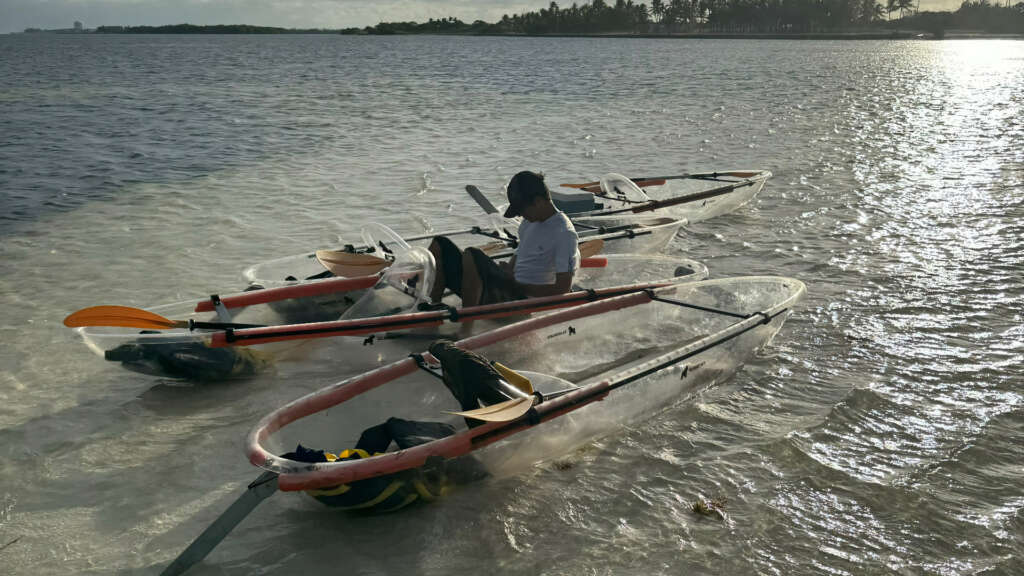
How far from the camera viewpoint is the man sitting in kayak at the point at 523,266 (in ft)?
20.7

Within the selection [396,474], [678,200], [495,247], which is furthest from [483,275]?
[678,200]

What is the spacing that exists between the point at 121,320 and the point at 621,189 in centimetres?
708

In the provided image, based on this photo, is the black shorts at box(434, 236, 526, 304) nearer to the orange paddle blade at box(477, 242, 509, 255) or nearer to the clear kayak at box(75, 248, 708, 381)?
the clear kayak at box(75, 248, 708, 381)

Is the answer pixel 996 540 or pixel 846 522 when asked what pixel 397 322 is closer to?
pixel 846 522

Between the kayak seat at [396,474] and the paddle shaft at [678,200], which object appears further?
the paddle shaft at [678,200]

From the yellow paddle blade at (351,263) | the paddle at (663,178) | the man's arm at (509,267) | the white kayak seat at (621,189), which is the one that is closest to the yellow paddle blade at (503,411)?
the man's arm at (509,267)

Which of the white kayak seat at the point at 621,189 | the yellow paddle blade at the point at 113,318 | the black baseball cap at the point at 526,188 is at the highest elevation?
the black baseball cap at the point at 526,188

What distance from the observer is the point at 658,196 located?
1238cm

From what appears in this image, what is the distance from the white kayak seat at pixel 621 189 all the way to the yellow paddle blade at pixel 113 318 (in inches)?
263

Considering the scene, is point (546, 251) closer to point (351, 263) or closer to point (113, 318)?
point (351, 263)

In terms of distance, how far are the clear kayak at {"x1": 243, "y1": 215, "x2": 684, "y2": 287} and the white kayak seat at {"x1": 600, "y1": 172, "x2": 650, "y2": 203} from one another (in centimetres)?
34

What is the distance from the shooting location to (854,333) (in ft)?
22.8

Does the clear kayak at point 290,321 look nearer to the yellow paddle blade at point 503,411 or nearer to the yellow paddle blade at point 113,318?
the yellow paddle blade at point 113,318

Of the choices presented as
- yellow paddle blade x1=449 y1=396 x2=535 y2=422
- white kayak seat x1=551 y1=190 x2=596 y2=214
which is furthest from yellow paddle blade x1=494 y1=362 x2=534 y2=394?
white kayak seat x1=551 y1=190 x2=596 y2=214
